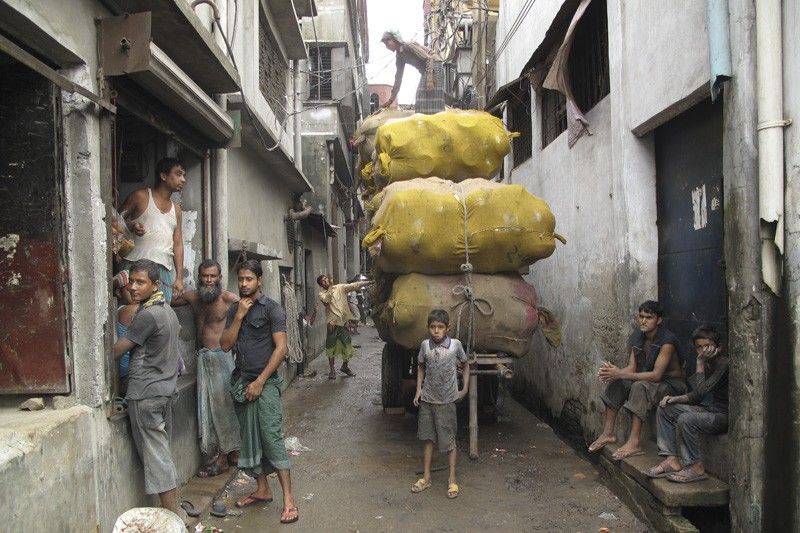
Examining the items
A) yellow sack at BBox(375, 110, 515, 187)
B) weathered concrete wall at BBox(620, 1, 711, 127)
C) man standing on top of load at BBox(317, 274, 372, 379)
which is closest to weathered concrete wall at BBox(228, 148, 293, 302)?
man standing on top of load at BBox(317, 274, 372, 379)

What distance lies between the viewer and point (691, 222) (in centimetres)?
458

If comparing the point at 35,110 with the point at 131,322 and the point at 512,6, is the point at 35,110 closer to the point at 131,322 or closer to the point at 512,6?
the point at 131,322

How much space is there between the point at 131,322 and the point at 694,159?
4.10 metres

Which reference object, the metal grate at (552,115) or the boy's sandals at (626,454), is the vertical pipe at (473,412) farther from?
the metal grate at (552,115)

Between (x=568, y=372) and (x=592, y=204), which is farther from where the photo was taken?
(x=568, y=372)

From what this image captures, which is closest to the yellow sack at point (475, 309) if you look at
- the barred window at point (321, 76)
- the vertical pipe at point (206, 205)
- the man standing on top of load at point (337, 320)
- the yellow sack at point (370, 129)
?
the vertical pipe at point (206, 205)

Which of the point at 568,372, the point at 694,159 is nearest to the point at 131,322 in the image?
the point at 694,159

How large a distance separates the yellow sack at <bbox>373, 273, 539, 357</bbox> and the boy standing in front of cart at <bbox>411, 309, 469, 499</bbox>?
0.95 ft

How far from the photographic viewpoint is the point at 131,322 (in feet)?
12.1

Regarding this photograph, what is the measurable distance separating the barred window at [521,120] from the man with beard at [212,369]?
17.9ft

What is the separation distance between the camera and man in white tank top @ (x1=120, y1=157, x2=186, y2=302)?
181 inches

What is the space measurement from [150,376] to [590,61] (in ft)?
17.6

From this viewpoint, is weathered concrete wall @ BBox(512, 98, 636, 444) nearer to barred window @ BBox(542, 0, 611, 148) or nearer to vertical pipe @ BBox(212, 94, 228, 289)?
barred window @ BBox(542, 0, 611, 148)

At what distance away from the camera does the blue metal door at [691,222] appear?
423cm
